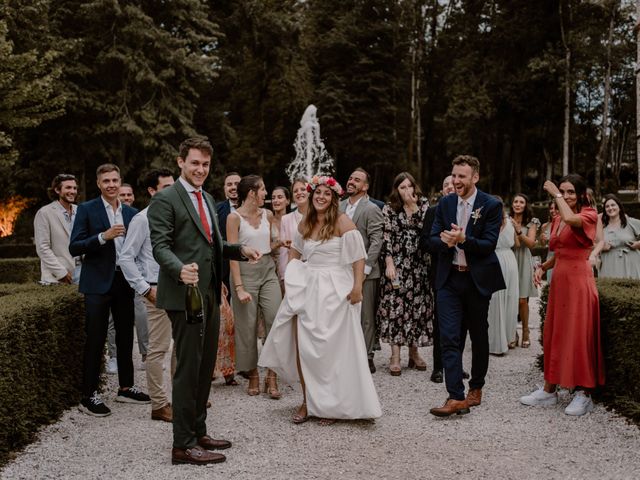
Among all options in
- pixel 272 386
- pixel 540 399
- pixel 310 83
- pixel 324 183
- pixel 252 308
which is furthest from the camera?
pixel 310 83

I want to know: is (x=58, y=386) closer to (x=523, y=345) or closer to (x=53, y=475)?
(x=53, y=475)

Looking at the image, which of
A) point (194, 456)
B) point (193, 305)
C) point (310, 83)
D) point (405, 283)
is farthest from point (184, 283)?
point (310, 83)

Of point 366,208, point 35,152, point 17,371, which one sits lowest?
point 17,371

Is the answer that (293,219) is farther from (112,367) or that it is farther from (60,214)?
(112,367)

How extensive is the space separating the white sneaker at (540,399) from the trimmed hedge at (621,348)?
0.41m

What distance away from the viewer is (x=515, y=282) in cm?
862

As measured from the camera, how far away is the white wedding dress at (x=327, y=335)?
5.29 m

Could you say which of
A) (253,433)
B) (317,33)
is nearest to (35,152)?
(317,33)

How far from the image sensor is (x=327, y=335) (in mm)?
5340

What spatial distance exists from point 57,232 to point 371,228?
11.5 ft

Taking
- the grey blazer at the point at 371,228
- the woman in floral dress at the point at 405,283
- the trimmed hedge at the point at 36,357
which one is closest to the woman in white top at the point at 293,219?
the grey blazer at the point at 371,228

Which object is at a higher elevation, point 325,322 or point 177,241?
point 177,241

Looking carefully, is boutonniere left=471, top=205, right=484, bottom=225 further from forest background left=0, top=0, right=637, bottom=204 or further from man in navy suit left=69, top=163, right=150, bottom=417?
forest background left=0, top=0, right=637, bottom=204

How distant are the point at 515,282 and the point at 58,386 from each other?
5.93 meters
